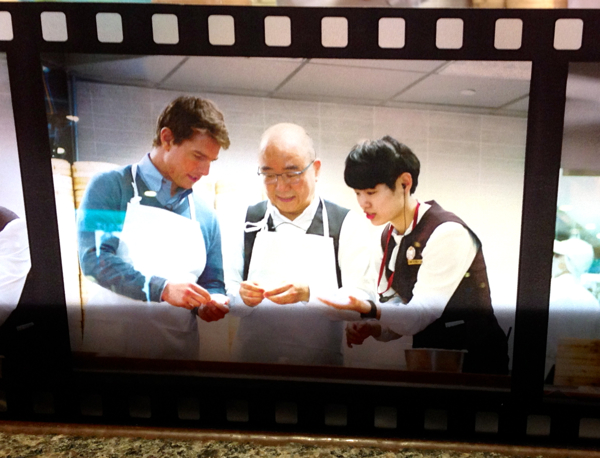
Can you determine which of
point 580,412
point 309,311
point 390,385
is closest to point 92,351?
point 309,311

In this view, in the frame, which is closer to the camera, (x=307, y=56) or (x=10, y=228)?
(x=307, y=56)

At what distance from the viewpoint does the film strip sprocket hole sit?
752 millimetres

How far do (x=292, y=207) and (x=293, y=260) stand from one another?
0.36ft

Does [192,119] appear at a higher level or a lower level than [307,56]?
lower

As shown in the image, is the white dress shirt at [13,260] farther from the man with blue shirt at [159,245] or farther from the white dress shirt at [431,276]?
the white dress shirt at [431,276]

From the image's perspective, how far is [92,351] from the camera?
0.92m

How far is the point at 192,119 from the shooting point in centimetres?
82

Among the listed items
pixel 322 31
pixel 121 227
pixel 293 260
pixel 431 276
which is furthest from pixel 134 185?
pixel 431 276

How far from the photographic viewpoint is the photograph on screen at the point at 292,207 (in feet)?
2.59

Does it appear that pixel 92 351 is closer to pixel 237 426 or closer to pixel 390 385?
pixel 237 426

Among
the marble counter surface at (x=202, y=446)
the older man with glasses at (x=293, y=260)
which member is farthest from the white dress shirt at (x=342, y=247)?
the marble counter surface at (x=202, y=446)

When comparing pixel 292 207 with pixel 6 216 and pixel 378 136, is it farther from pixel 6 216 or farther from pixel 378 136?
pixel 6 216

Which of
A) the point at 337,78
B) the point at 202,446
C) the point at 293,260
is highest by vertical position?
the point at 337,78

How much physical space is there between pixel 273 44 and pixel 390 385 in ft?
2.39
